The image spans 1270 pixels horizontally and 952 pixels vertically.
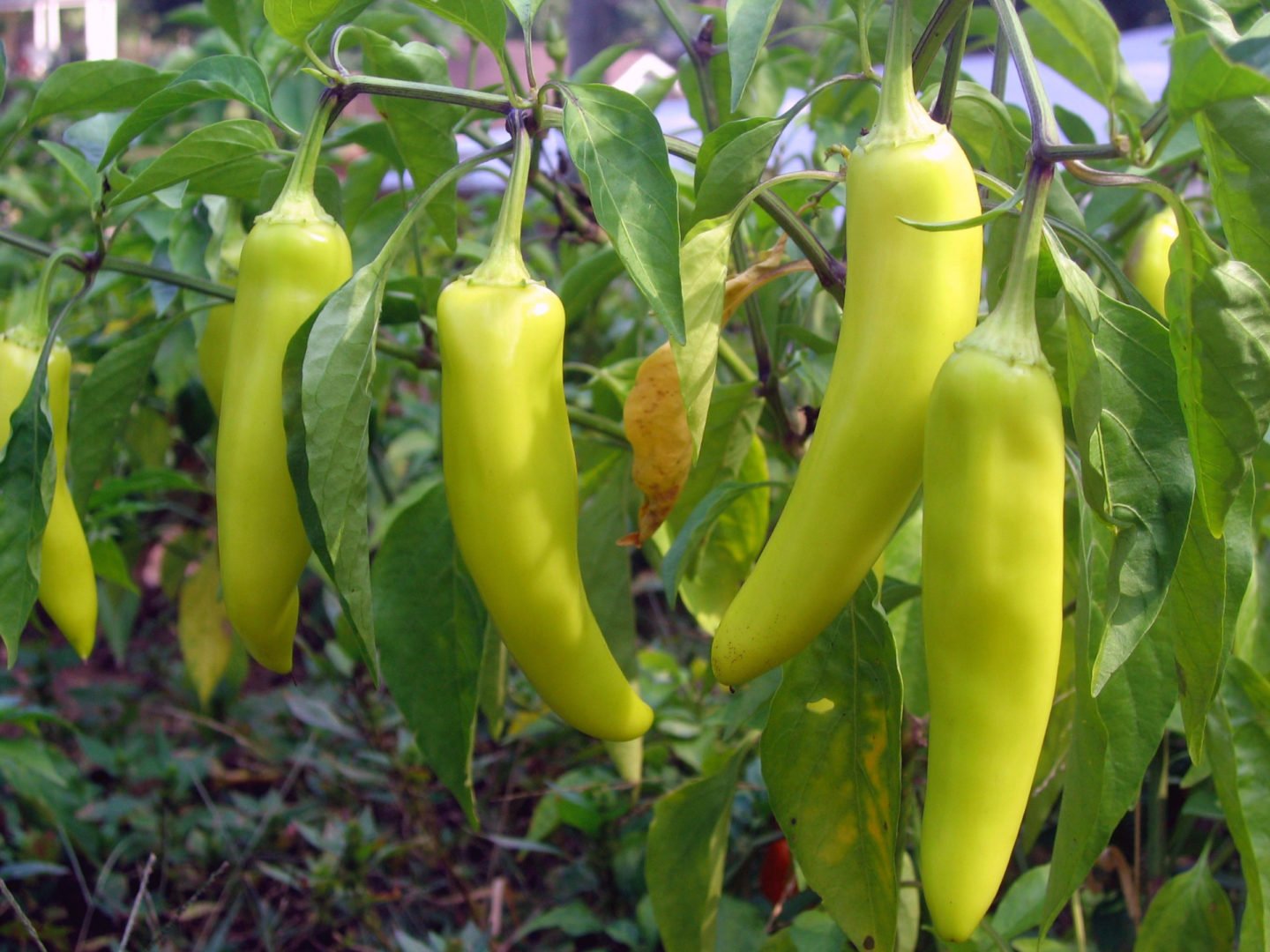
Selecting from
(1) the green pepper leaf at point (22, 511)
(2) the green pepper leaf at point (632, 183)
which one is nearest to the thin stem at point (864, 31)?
(2) the green pepper leaf at point (632, 183)

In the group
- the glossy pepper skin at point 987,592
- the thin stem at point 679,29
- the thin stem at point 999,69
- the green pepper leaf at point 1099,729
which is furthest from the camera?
the thin stem at point 679,29

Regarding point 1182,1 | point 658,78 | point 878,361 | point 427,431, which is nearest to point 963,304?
point 878,361

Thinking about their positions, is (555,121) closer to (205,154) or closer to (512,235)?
(512,235)

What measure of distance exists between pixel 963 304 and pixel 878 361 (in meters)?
0.04

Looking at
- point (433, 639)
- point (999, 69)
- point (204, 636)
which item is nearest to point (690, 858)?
point (433, 639)

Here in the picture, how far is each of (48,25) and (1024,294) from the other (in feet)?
37.2

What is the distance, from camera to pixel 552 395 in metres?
0.49

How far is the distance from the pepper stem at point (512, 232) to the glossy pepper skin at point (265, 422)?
0.09 m

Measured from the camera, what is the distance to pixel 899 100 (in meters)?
0.44

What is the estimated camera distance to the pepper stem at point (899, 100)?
432mm

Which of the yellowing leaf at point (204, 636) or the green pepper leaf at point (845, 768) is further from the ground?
the green pepper leaf at point (845, 768)

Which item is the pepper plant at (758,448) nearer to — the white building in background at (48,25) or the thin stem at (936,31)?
the thin stem at (936,31)

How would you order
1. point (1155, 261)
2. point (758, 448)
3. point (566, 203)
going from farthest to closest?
point (566, 203) < point (758, 448) < point (1155, 261)

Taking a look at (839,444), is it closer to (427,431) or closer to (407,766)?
(407,766)
